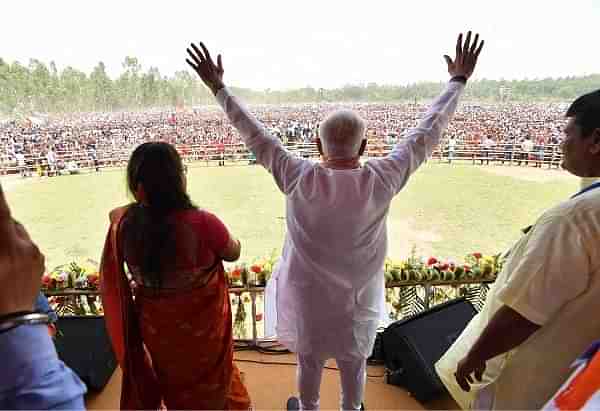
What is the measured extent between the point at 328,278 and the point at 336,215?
22cm

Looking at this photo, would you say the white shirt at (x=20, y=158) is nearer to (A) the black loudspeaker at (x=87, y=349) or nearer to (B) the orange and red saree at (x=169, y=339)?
(A) the black loudspeaker at (x=87, y=349)

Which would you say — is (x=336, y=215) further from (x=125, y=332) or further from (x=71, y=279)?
(x=71, y=279)

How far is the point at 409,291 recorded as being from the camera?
218 centimetres

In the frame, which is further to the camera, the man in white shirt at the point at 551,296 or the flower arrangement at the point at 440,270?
the flower arrangement at the point at 440,270

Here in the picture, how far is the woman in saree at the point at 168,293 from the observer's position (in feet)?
3.61

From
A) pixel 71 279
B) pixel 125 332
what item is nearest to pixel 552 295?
pixel 125 332

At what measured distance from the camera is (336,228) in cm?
117

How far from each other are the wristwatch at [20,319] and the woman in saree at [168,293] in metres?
0.55

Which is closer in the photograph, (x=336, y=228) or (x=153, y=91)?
(x=336, y=228)

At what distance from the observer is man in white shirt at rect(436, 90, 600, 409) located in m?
0.76

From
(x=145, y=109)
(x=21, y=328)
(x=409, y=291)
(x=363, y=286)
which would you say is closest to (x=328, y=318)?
(x=363, y=286)

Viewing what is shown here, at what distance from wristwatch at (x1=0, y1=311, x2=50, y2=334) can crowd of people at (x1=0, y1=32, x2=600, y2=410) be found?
17 millimetres

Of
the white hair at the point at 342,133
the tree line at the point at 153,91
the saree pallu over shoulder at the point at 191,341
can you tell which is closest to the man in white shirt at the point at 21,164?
the tree line at the point at 153,91

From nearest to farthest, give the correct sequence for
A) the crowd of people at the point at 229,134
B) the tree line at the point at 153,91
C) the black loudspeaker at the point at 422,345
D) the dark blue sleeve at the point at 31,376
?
the dark blue sleeve at the point at 31,376 < the black loudspeaker at the point at 422,345 < the tree line at the point at 153,91 < the crowd of people at the point at 229,134
